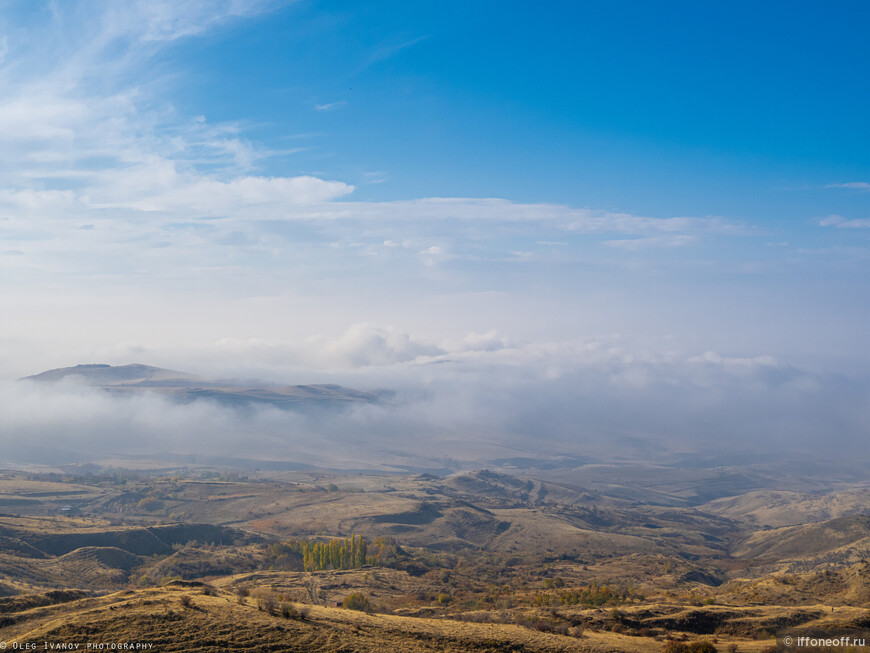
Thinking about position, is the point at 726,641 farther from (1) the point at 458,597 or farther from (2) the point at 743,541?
(2) the point at 743,541

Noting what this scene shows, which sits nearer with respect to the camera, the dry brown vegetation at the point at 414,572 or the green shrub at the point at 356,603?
the dry brown vegetation at the point at 414,572

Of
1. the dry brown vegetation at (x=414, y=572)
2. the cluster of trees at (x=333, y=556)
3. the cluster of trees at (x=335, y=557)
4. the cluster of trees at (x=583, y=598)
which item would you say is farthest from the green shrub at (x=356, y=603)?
the cluster of trees at (x=335, y=557)

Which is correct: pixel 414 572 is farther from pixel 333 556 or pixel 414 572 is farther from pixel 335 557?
pixel 333 556

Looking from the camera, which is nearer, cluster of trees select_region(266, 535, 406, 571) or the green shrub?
the green shrub

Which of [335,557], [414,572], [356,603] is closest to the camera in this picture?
[356,603]

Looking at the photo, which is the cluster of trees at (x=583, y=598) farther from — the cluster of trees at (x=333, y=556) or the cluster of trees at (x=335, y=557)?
the cluster of trees at (x=335, y=557)

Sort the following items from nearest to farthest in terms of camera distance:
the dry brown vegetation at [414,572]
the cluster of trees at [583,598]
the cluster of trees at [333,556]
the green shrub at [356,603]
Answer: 1. the dry brown vegetation at [414,572]
2. the green shrub at [356,603]
3. the cluster of trees at [583,598]
4. the cluster of trees at [333,556]

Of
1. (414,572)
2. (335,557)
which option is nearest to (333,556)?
(335,557)

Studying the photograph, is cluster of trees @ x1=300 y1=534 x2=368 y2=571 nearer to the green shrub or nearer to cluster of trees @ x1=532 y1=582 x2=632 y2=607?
the green shrub

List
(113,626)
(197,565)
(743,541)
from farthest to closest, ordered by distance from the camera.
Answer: (743,541), (197,565), (113,626)

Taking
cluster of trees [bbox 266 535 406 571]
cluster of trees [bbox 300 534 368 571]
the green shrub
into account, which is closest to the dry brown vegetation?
the green shrub

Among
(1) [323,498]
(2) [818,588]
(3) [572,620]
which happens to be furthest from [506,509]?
(3) [572,620]
